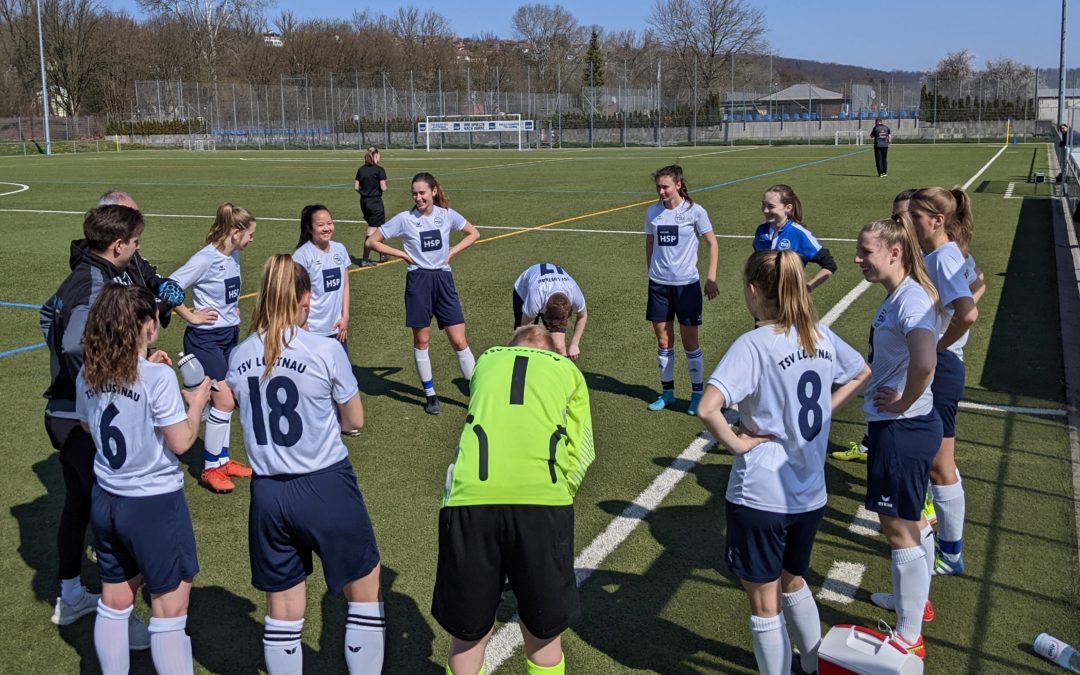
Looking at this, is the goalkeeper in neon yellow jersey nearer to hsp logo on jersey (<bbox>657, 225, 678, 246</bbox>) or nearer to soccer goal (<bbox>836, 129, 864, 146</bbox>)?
hsp logo on jersey (<bbox>657, 225, 678, 246</bbox>)

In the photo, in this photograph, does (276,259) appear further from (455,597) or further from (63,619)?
(63,619)

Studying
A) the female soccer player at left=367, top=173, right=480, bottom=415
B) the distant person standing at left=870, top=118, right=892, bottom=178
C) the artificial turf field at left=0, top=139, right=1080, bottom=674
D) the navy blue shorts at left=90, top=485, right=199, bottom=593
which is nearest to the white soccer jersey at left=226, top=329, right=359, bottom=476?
the navy blue shorts at left=90, top=485, right=199, bottom=593

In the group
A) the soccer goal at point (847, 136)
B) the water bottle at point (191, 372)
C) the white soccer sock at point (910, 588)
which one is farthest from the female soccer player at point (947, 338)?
the soccer goal at point (847, 136)

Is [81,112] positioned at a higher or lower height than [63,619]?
higher

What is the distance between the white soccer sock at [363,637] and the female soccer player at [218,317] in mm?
3099

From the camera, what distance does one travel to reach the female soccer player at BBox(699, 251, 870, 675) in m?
3.65

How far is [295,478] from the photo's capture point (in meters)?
3.80

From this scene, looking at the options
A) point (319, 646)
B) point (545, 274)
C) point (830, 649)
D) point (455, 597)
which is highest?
point (545, 274)

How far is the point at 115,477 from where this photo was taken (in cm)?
381

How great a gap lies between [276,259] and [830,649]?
291 centimetres

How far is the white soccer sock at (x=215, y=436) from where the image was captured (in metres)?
6.64

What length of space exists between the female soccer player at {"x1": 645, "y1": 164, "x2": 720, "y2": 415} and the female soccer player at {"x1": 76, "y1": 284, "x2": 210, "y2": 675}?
16.4 ft

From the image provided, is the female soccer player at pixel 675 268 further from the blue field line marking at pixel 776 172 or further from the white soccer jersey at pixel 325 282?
the blue field line marking at pixel 776 172

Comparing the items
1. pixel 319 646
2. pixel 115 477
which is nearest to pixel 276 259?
pixel 115 477
